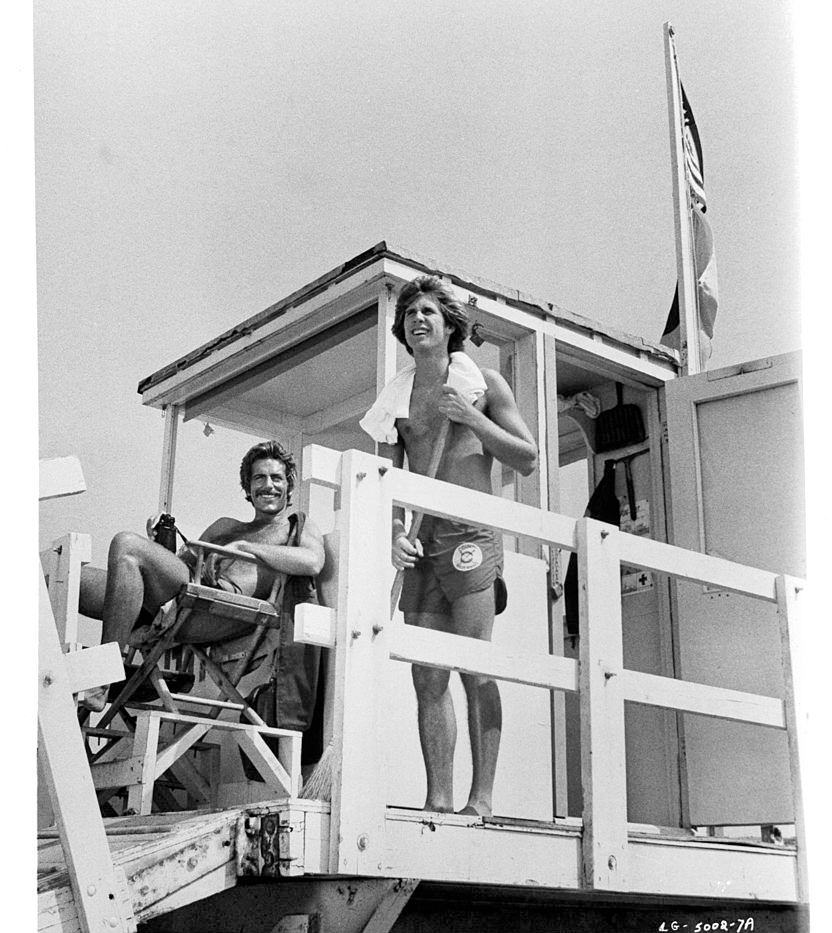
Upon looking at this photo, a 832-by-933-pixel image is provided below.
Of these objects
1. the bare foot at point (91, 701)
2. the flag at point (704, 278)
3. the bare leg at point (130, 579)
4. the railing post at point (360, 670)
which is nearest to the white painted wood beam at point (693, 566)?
the railing post at point (360, 670)

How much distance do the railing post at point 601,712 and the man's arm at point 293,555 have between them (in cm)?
117

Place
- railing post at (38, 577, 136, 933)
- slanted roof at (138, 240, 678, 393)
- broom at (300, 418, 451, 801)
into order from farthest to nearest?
1. slanted roof at (138, 240, 678, 393)
2. broom at (300, 418, 451, 801)
3. railing post at (38, 577, 136, 933)

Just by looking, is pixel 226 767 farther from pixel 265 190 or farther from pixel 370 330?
pixel 265 190

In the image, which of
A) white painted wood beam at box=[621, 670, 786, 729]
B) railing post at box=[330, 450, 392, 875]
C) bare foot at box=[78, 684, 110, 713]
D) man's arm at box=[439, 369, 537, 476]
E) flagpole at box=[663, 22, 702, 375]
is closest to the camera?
railing post at box=[330, 450, 392, 875]

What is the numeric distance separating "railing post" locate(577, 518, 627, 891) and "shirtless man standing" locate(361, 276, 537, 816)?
249 mm

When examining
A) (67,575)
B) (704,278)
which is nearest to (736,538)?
(704,278)

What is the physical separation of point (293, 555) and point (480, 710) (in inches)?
44.8

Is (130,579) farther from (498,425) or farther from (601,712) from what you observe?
(601,712)

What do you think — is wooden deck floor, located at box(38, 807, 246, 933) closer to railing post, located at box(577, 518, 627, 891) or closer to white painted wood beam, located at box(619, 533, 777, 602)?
railing post, located at box(577, 518, 627, 891)

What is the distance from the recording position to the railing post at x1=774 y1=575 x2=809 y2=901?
12.0 ft

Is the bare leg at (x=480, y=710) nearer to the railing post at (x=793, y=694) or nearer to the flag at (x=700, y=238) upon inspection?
the railing post at (x=793, y=694)

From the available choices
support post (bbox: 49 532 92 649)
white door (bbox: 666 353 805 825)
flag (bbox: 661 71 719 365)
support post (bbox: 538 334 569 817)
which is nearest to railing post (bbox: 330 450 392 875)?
support post (bbox: 49 532 92 649)

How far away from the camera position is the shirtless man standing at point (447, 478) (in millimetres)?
3170

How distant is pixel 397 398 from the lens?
3709mm
